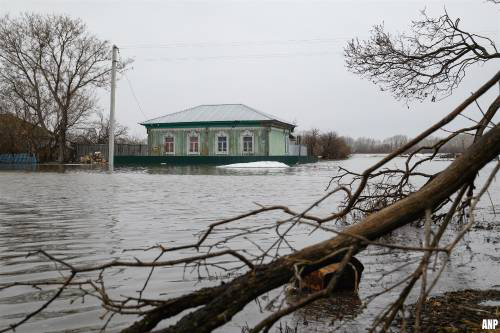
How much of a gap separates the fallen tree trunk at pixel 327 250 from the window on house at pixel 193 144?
38.0 m

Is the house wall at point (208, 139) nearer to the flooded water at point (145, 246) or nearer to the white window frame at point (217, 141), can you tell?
the white window frame at point (217, 141)

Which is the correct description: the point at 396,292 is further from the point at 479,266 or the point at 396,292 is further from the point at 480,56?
the point at 480,56

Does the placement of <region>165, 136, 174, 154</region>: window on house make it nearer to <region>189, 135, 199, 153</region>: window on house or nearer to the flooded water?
<region>189, 135, 199, 153</region>: window on house

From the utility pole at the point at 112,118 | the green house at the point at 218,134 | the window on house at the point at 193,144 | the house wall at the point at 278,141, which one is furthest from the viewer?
the window on house at the point at 193,144

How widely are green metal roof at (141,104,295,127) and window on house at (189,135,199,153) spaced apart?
141cm

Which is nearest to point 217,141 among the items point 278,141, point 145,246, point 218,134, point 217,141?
point 217,141

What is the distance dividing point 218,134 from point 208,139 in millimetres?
1000

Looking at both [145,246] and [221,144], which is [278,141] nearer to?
[221,144]

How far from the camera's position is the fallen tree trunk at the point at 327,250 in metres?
2.10

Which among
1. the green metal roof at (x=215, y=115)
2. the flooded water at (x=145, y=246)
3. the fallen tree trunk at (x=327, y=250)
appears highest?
the green metal roof at (x=215, y=115)

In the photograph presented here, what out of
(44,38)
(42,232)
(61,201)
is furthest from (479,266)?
(44,38)

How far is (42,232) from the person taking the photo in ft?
21.5

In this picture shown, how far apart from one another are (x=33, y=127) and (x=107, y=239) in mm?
38899

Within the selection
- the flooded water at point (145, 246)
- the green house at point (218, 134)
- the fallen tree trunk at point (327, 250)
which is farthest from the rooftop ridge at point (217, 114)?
the fallen tree trunk at point (327, 250)
